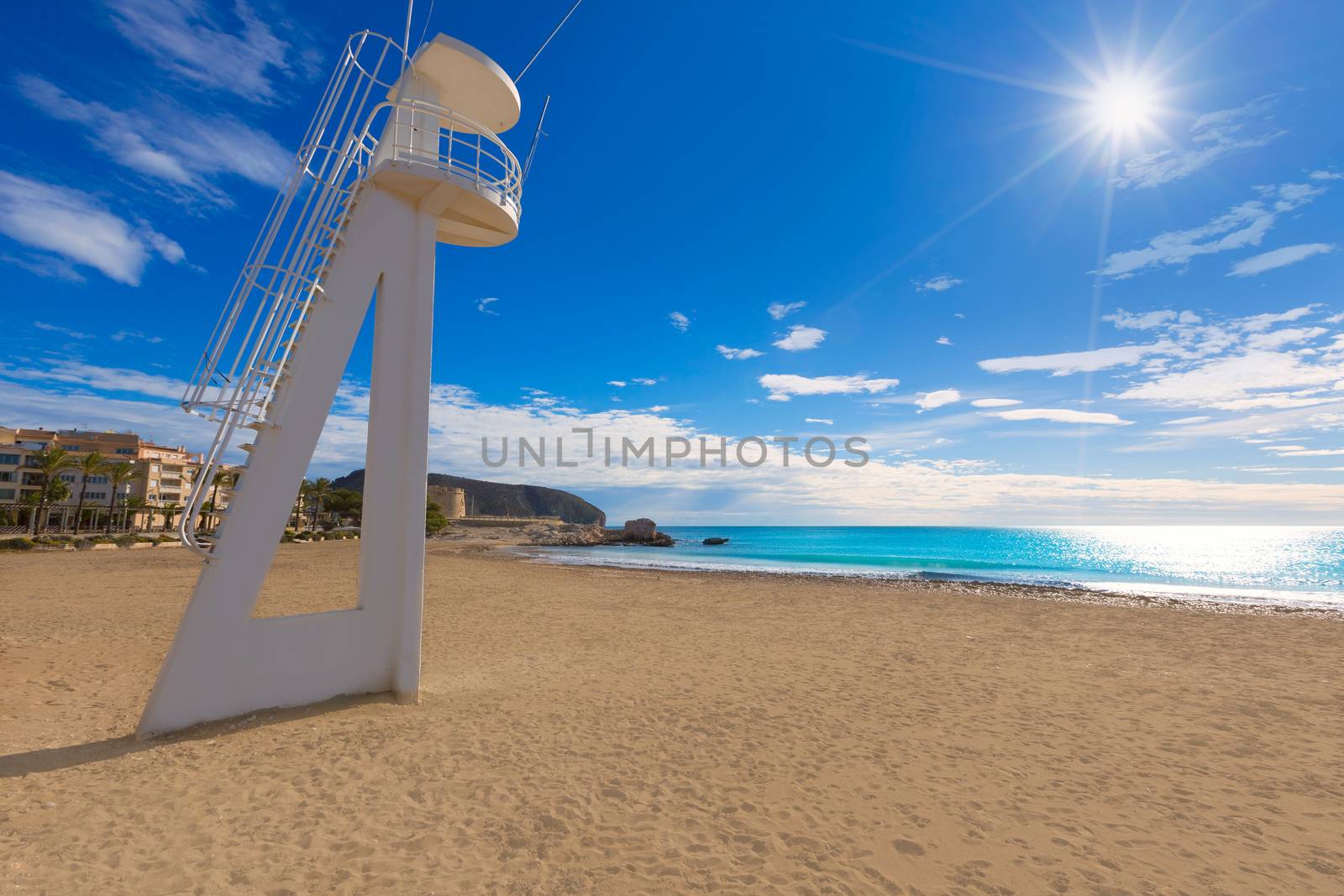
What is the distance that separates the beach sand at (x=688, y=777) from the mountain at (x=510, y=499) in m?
A: 131

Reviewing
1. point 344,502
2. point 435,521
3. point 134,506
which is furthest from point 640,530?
point 134,506

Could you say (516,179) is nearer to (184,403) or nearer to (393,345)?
(393,345)

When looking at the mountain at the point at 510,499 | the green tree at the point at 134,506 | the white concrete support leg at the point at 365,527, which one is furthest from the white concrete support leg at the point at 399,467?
the mountain at the point at 510,499

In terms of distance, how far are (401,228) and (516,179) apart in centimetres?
163

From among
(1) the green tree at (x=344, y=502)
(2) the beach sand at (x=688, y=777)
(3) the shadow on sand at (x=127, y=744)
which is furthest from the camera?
(1) the green tree at (x=344, y=502)

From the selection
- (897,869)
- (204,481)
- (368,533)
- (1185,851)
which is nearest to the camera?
(897,869)

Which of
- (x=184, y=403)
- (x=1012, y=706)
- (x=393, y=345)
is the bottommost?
(x=1012, y=706)

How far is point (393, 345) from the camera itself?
22.9 ft

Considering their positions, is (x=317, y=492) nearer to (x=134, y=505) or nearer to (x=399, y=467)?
(x=134, y=505)

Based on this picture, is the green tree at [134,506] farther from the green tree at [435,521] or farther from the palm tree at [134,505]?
the green tree at [435,521]

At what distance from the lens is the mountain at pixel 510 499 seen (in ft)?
480

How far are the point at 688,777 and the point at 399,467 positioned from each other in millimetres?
4566

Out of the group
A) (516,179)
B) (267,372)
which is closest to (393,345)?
(267,372)

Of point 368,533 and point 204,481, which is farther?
point 368,533
